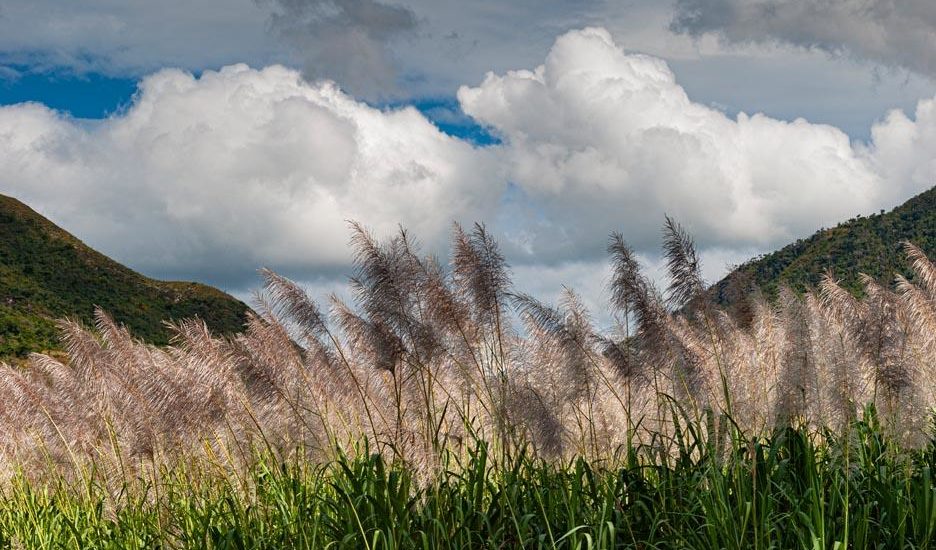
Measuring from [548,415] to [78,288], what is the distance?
258 feet

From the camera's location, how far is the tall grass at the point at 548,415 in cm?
634

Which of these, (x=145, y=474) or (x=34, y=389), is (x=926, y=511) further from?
(x=34, y=389)

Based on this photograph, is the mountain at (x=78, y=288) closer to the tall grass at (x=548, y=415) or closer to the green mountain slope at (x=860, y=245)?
the green mountain slope at (x=860, y=245)

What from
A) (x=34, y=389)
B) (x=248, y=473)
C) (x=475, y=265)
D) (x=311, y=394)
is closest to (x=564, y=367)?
(x=475, y=265)

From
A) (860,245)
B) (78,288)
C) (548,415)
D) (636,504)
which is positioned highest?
(860,245)

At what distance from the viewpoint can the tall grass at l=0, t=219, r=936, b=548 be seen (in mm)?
6340

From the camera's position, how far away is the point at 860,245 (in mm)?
73625

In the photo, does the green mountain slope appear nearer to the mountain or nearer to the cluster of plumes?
the mountain

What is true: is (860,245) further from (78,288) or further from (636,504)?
(636,504)

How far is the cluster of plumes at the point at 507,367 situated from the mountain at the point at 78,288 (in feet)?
198

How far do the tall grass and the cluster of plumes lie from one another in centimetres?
2

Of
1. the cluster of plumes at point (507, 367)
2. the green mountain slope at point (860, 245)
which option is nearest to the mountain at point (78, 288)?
the green mountain slope at point (860, 245)

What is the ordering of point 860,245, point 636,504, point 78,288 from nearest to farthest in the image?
1. point 636,504
2. point 860,245
3. point 78,288

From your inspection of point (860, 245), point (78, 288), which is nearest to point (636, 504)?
point (860, 245)
